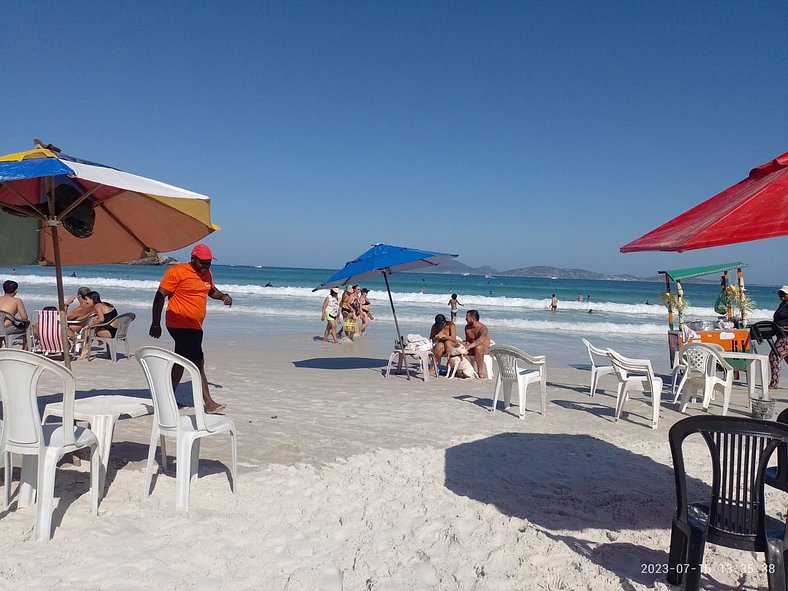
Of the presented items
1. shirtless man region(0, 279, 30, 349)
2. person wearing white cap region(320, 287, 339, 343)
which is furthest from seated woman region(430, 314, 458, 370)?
shirtless man region(0, 279, 30, 349)

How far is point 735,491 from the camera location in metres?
2.40

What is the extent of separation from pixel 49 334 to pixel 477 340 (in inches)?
264

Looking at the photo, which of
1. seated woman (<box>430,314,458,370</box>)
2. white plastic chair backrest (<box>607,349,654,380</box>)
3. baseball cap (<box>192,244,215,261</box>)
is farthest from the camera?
seated woman (<box>430,314,458,370</box>)

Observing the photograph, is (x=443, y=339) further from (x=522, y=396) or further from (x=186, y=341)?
(x=186, y=341)

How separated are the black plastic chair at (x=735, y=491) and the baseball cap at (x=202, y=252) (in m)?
4.20

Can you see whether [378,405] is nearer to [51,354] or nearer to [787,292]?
[51,354]

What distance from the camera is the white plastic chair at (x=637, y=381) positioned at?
5.94 m

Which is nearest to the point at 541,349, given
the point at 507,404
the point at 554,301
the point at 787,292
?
the point at 787,292

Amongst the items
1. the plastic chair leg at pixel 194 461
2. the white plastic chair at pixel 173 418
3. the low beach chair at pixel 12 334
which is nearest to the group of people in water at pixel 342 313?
the low beach chair at pixel 12 334

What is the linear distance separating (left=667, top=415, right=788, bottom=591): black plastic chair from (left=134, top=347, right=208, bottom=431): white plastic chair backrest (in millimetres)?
2748

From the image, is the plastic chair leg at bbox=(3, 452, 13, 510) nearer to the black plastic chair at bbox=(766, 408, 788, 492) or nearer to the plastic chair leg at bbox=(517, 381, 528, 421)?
the black plastic chair at bbox=(766, 408, 788, 492)

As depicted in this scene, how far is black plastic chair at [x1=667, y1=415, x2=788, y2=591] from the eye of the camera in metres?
2.34

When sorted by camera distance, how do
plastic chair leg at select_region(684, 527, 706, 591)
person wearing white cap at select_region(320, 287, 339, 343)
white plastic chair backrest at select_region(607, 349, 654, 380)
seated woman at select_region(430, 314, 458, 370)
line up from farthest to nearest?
1. person wearing white cap at select_region(320, 287, 339, 343)
2. seated woman at select_region(430, 314, 458, 370)
3. white plastic chair backrest at select_region(607, 349, 654, 380)
4. plastic chair leg at select_region(684, 527, 706, 591)

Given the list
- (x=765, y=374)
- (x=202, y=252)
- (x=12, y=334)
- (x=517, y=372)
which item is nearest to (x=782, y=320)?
(x=765, y=374)
